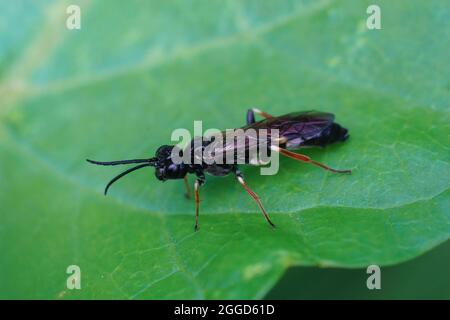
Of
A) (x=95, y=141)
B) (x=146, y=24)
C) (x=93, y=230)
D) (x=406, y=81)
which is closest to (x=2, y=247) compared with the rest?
(x=93, y=230)

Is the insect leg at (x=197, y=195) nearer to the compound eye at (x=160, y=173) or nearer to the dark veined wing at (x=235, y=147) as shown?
the dark veined wing at (x=235, y=147)

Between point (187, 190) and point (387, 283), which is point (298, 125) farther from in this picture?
point (387, 283)

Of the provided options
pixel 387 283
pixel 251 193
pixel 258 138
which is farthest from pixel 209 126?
pixel 387 283

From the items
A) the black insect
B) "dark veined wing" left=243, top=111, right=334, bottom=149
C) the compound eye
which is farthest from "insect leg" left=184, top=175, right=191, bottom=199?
"dark veined wing" left=243, top=111, right=334, bottom=149

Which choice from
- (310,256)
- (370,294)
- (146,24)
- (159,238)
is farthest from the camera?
(146,24)

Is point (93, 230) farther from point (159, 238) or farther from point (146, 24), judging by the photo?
point (146, 24)

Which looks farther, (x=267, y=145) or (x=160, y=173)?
(x=267, y=145)

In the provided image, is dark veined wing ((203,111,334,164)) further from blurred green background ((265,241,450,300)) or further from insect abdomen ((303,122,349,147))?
blurred green background ((265,241,450,300))

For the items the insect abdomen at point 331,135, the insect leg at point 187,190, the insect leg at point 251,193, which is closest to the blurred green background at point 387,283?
the insect leg at point 251,193
